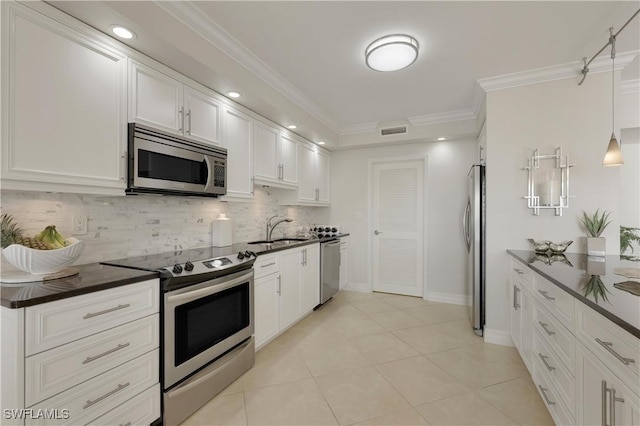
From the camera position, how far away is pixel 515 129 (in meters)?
2.82

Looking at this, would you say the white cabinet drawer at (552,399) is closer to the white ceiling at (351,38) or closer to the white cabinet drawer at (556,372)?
the white cabinet drawer at (556,372)

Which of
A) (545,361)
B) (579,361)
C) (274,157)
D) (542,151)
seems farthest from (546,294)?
(274,157)

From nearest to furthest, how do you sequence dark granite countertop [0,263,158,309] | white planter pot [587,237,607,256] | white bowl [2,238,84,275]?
dark granite countertop [0,263,158,309] → white bowl [2,238,84,275] → white planter pot [587,237,607,256]

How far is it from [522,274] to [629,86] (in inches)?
90.0

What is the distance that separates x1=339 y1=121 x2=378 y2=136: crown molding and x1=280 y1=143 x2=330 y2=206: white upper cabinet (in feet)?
1.59

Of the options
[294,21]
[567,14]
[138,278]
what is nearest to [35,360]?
[138,278]

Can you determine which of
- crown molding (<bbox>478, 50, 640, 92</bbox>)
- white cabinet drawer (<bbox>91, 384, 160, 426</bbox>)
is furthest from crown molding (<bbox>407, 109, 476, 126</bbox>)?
white cabinet drawer (<bbox>91, 384, 160, 426</bbox>)

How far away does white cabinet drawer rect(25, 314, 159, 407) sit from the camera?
117cm

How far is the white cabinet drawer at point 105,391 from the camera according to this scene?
1242 mm

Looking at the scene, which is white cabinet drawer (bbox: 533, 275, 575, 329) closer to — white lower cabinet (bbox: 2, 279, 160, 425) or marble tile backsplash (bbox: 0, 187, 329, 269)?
white lower cabinet (bbox: 2, 279, 160, 425)

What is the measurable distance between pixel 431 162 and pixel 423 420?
3.42m

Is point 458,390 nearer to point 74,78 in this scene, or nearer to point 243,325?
point 243,325

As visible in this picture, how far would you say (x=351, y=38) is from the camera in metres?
2.25

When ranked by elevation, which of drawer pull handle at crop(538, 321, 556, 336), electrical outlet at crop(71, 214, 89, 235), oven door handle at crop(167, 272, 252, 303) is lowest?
drawer pull handle at crop(538, 321, 556, 336)
